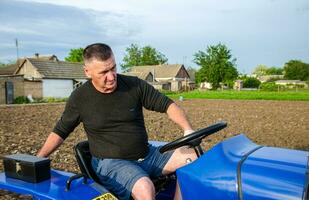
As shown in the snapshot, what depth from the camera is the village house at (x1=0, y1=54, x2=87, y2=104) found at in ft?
109

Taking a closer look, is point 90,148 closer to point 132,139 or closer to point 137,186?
point 132,139

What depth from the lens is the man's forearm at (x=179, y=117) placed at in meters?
2.80

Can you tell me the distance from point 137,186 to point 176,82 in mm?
68141

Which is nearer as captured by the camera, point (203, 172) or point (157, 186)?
point (203, 172)

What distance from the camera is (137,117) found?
2.77m

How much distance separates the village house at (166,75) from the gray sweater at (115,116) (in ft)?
207

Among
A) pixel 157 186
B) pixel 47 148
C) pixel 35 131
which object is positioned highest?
pixel 47 148

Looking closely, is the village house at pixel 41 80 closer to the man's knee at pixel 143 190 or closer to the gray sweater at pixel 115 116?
the gray sweater at pixel 115 116

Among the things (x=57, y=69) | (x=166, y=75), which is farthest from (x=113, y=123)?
(x=166, y=75)

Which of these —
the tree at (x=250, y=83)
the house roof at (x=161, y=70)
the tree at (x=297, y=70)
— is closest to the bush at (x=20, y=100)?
the house roof at (x=161, y=70)

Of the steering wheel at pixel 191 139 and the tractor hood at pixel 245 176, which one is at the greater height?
the steering wheel at pixel 191 139

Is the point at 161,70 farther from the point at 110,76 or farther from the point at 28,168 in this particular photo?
the point at 28,168

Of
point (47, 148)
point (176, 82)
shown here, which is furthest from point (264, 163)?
point (176, 82)

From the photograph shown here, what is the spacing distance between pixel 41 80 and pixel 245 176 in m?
38.1
